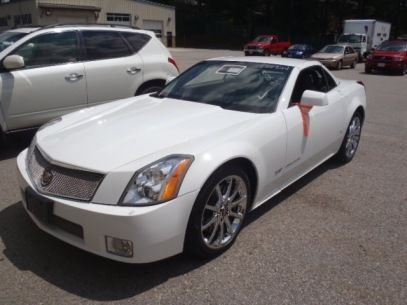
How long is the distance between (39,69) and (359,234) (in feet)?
14.5

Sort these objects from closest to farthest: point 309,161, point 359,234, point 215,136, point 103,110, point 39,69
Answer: point 215,136, point 359,234, point 103,110, point 309,161, point 39,69

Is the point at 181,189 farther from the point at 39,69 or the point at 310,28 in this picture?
the point at 310,28

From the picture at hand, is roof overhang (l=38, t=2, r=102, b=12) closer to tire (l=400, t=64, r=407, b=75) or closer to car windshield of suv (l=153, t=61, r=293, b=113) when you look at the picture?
tire (l=400, t=64, r=407, b=75)

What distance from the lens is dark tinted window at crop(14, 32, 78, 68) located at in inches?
215

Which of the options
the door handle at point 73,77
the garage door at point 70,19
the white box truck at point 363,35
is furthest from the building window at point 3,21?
the door handle at point 73,77

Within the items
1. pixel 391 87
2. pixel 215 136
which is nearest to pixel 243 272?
pixel 215 136

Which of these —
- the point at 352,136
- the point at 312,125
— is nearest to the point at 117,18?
the point at 352,136

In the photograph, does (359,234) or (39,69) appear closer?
(359,234)

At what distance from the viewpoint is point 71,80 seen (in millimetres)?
5711

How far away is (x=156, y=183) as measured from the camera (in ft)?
8.68

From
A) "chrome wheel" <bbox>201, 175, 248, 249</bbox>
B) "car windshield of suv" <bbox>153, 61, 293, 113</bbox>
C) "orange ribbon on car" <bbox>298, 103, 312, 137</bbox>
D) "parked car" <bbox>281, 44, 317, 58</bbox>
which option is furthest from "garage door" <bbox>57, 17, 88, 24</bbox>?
"chrome wheel" <bbox>201, 175, 248, 249</bbox>

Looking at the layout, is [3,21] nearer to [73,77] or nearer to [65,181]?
[73,77]

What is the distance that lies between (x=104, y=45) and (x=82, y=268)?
417cm

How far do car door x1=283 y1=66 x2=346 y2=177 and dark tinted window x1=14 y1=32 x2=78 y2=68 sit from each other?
337 centimetres
